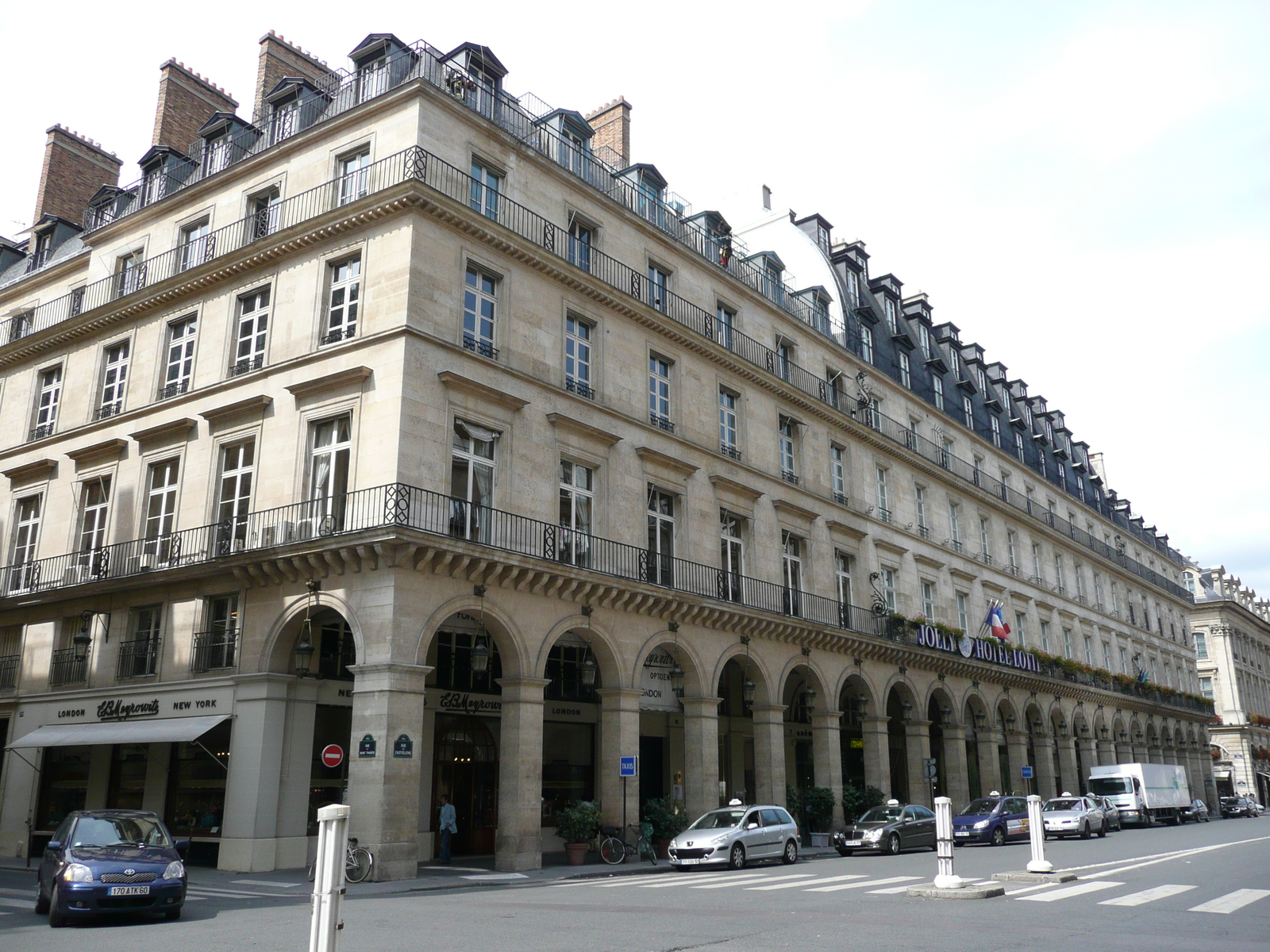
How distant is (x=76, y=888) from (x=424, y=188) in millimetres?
14535

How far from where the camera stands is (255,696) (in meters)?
20.9

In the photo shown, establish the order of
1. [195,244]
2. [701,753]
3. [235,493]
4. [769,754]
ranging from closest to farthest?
[235,493] → [701,753] → [195,244] → [769,754]

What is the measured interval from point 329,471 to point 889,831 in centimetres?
1612

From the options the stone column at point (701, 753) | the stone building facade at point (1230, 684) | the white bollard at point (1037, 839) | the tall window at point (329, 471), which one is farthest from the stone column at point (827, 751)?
the stone building facade at point (1230, 684)

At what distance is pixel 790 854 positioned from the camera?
2320 centimetres

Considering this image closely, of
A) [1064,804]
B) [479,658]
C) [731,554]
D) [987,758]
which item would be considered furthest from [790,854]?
[987,758]

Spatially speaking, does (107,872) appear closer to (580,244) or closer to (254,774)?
(254,774)

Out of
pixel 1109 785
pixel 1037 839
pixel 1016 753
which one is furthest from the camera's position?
pixel 1016 753

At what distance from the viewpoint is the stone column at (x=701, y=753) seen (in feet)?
84.0

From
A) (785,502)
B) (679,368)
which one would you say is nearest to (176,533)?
(679,368)

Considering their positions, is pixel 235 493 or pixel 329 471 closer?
pixel 329 471

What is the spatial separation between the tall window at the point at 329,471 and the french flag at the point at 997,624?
90.1 feet

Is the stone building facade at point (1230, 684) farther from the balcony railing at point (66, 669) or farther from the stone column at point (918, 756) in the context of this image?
the balcony railing at point (66, 669)

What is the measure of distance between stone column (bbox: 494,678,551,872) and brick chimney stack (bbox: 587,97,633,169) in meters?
17.0
